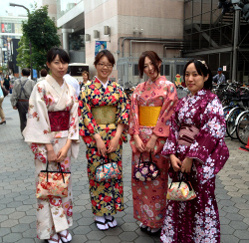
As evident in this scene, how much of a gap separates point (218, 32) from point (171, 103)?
14.4m

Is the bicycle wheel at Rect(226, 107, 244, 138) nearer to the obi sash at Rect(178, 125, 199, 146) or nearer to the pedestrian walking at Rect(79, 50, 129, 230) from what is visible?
the pedestrian walking at Rect(79, 50, 129, 230)

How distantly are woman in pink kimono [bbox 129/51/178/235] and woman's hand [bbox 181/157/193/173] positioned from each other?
453mm

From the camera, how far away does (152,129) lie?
106 inches

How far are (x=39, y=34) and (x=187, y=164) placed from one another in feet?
63.2

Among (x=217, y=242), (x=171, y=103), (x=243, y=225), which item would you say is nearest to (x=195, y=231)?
(x=217, y=242)

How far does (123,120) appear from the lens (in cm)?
280

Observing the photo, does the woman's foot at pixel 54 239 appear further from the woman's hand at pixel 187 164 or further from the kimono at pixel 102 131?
the woman's hand at pixel 187 164

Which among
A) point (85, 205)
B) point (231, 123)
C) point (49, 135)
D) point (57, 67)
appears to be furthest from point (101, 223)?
point (231, 123)

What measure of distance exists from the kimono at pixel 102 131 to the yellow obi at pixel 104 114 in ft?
0.10

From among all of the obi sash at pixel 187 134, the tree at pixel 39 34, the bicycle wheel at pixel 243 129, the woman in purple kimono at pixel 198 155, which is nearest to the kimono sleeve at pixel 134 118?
the woman in purple kimono at pixel 198 155

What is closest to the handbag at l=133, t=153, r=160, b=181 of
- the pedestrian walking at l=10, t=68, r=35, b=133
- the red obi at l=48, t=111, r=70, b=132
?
the red obi at l=48, t=111, r=70, b=132

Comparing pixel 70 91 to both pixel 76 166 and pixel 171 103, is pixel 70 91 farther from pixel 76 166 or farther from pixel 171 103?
pixel 76 166

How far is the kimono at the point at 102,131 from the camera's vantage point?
8.93 ft

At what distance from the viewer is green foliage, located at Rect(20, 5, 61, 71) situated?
18812 mm
